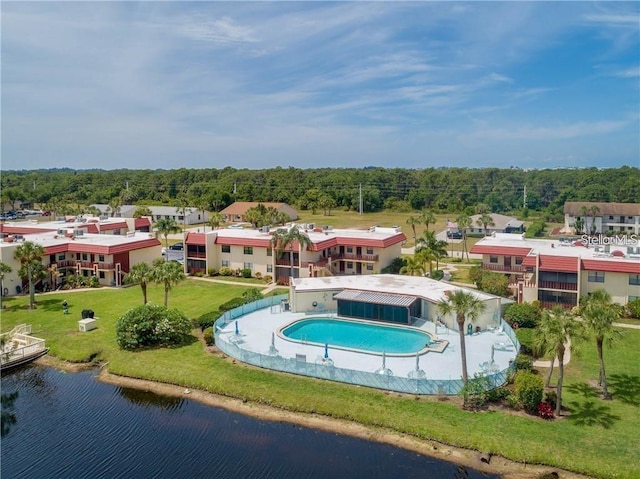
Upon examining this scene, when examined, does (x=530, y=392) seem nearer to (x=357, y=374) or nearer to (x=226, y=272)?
(x=357, y=374)

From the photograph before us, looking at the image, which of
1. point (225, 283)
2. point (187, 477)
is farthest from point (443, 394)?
point (225, 283)

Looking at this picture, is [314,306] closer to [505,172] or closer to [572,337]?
[572,337]

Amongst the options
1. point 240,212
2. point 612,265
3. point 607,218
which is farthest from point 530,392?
point 240,212

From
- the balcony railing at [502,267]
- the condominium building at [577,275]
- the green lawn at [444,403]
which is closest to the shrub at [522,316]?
the green lawn at [444,403]

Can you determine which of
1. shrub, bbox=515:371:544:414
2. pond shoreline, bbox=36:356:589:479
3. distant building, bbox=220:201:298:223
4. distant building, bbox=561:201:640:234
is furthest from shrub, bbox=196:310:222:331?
distant building, bbox=561:201:640:234

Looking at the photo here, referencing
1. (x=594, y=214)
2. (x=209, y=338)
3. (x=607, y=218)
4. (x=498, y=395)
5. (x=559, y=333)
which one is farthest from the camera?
(x=607, y=218)

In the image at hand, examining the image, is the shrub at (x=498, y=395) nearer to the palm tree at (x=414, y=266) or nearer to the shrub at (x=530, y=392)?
the shrub at (x=530, y=392)
